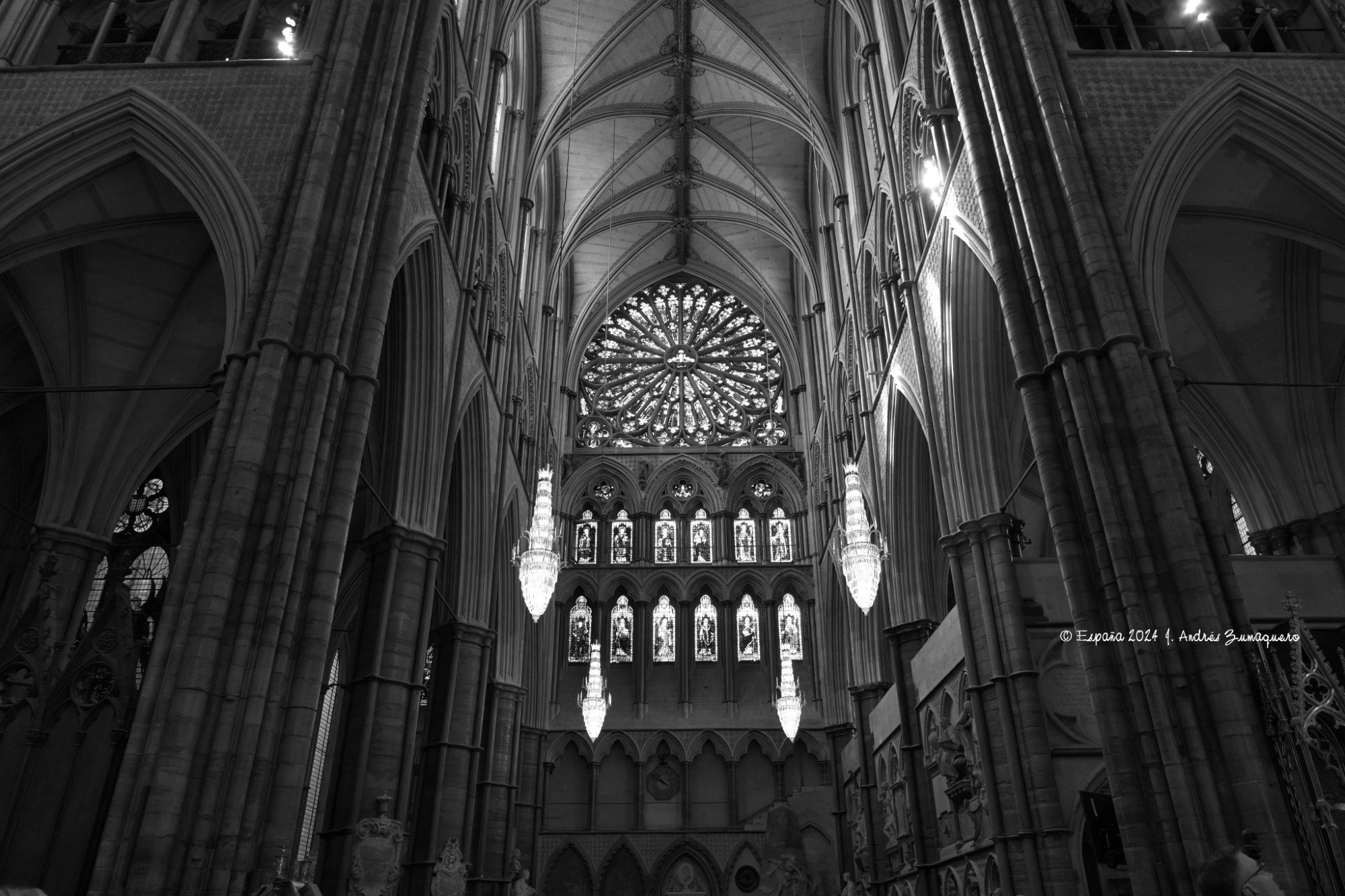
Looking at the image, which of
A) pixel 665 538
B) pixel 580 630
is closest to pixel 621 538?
pixel 665 538

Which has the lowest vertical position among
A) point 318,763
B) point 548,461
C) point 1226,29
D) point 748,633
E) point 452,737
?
point 452,737

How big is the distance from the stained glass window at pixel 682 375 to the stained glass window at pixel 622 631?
584 centimetres

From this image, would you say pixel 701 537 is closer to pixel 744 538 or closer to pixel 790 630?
pixel 744 538

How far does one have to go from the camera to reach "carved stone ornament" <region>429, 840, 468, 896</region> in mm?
16859

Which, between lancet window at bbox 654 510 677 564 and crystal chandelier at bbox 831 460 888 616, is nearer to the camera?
crystal chandelier at bbox 831 460 888 616

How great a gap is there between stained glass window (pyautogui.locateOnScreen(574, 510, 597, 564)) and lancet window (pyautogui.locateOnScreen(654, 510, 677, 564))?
2051 mm

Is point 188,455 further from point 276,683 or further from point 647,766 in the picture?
point 647,766

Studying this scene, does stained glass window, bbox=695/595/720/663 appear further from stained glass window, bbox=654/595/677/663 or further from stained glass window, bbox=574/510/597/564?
stained glass window, bbox=574/510/597/564

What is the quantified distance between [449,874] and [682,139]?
23.1m

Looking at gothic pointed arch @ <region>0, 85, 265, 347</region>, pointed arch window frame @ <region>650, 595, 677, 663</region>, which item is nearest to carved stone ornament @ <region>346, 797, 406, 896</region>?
gothic pointed arch @ <region>0, 85, 265, 347</region>

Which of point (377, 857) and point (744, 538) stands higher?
point (744, 538)

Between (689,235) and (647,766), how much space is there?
60.6 ft

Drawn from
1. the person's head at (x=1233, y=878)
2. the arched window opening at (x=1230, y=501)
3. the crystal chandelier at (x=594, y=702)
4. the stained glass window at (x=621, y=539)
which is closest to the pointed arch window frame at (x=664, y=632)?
the stained glass window at (x=621, y=539)

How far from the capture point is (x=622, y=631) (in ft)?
103
